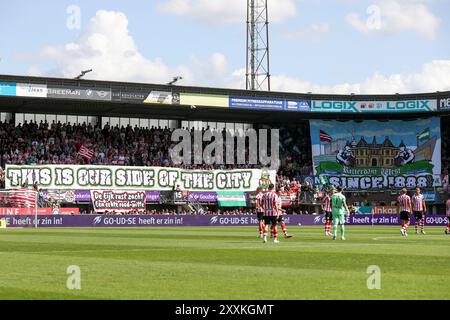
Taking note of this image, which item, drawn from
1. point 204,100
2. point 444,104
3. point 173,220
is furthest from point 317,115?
point 173,220

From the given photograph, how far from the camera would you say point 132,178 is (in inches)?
2724

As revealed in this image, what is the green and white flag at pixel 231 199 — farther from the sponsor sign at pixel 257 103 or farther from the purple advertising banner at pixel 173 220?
the sponsor sign at pixel 257 103

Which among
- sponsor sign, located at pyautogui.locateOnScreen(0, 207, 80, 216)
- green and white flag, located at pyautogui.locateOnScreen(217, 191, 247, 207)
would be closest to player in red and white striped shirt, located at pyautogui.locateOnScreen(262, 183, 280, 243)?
sponsor sign, located at pyautogui.locateOnScreen(0, 207, 80, 216)

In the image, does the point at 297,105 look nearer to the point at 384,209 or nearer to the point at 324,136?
the point at 324,136

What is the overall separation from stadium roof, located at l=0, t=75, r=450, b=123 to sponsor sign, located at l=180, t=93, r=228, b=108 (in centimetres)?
11

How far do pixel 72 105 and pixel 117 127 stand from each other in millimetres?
6167

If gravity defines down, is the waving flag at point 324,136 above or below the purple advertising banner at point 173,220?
above

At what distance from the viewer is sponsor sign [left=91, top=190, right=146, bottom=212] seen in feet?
220

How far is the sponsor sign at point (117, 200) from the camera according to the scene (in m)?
67.0

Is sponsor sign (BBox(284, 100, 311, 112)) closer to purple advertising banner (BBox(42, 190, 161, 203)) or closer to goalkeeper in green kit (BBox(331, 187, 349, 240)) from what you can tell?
purple advertising banner (BBox(42, 190, 161, 203))

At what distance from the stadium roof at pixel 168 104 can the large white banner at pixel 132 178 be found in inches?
289

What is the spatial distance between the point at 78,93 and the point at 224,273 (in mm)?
55348

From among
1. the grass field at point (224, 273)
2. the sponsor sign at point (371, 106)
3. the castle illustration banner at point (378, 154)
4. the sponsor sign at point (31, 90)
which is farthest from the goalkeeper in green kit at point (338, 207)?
the sponsor sign at point (371, 106)

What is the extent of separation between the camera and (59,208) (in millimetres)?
62688
